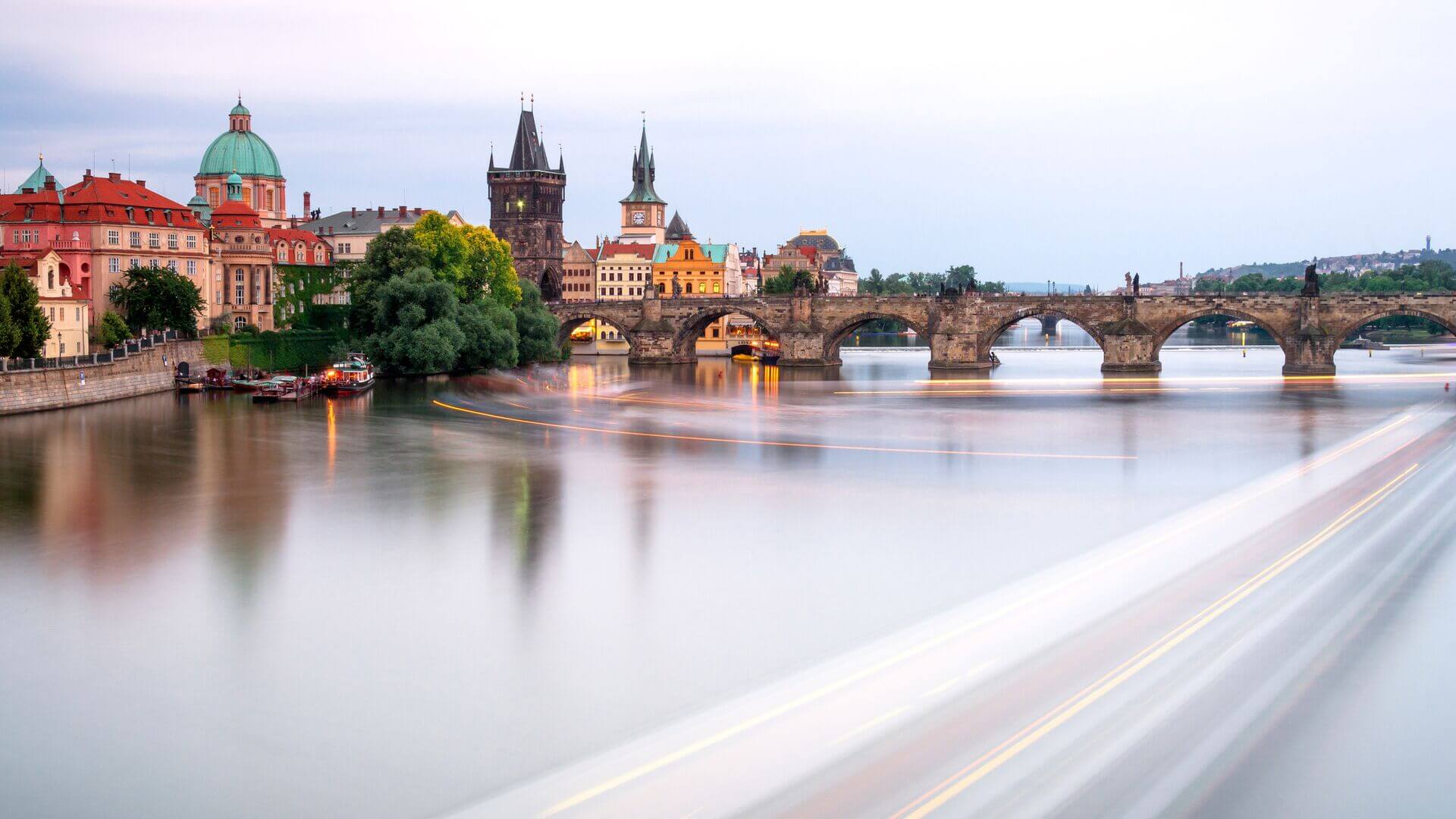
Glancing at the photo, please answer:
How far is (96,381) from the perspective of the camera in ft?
151

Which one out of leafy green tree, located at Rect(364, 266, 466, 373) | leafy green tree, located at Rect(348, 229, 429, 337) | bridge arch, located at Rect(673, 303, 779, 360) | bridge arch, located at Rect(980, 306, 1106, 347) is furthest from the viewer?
bridge arch, located at Rect(673, 303, 779, 360)

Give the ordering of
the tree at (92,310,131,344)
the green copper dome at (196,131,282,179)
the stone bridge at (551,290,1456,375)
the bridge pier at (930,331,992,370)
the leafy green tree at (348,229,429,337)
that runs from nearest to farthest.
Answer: the tree at (92,310,131,344)
the leafy green tree at (348,229,429,337)
the stone bridge at (551,290,1456,375)
the bridge pier at (930,331,992,370)
the green copper dome at (196,131,282,179)

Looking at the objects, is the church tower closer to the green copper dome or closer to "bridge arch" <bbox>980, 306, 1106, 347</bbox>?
the green copper dome

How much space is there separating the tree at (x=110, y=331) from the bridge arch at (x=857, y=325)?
1600 inches

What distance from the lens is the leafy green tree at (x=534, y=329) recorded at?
230 feet

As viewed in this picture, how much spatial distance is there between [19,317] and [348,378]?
13.2m

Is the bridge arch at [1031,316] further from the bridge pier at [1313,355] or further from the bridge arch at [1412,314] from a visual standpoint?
the bridge arch at [1412,314]

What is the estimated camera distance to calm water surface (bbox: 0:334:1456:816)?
13109 mm

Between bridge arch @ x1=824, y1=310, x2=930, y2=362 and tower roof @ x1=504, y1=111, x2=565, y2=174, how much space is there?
39.1 m

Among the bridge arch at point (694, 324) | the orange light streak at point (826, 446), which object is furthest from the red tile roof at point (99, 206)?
the bridge arch at point (694, 324)

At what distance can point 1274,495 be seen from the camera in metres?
27.9

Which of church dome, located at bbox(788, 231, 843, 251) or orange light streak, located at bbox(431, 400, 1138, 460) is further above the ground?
church dome, located at bbox(788, 231, 843, 251)

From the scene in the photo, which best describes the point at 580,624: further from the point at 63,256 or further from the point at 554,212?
the point at 554,212

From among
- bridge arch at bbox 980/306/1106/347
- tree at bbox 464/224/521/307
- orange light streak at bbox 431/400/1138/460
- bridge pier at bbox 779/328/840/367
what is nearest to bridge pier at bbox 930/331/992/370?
bridge arch at bbox 980/306/1106/347
